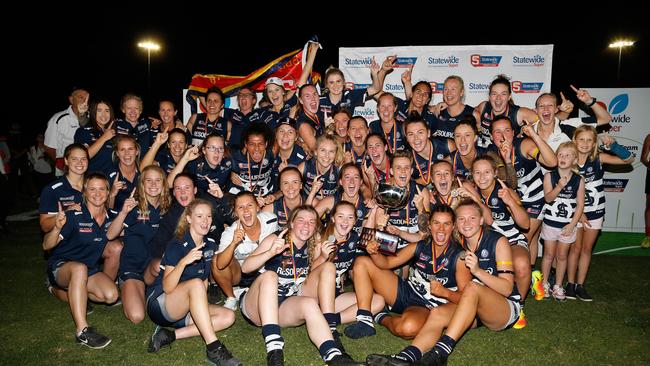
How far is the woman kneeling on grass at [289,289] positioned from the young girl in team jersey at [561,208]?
2.75 m

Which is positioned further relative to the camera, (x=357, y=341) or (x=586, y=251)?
(x=586, y=251)

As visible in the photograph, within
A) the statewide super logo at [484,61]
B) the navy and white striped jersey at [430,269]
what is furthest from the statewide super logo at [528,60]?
the navy and white striped jersey at [430,269]

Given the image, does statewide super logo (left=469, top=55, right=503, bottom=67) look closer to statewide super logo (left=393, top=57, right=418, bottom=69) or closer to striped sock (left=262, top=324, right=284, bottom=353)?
statewide super logo (left=393, top=57, right=418, bottom=69)

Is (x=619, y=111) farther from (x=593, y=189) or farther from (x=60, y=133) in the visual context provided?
(x=60, y=133)

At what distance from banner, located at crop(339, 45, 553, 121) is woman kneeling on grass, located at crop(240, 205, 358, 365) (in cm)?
434

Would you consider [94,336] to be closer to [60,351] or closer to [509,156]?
[60,351]

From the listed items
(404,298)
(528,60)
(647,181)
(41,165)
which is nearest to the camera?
(404,298)

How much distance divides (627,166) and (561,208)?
4.03 metres

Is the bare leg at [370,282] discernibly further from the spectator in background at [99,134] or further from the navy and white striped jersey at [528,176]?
the spectator in background at [99,134]

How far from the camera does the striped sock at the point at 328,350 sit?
339 centimetres

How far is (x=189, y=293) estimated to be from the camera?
142 inches

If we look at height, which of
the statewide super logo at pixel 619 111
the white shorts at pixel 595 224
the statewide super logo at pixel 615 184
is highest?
the statewide super logo at pixel 619 111

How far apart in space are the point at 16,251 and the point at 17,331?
3291 millimetres

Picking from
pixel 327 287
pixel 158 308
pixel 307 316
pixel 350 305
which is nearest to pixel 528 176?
pixel 350 305
